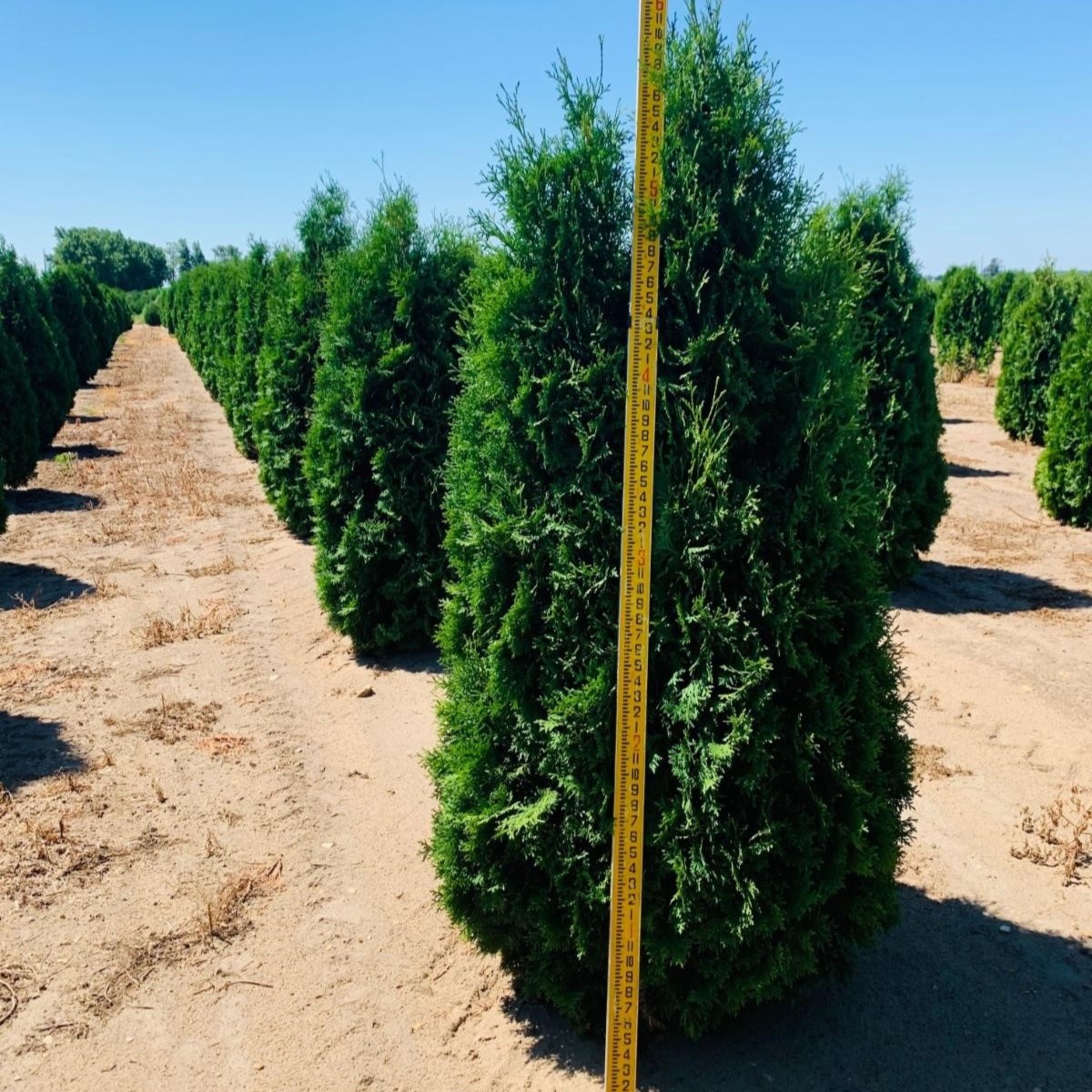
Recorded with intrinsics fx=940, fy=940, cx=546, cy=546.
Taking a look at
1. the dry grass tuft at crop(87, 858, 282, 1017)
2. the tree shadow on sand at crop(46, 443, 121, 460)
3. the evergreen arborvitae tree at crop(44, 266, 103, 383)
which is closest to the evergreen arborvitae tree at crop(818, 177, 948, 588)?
the dry grass tuft at crop(87, 858, 282, 1017)

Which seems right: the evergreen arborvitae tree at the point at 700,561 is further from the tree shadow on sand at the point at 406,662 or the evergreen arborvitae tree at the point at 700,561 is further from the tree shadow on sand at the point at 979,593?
the tree shadow on sand at the point at 979,593

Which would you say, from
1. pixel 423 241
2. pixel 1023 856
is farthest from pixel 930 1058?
pixel 423 241

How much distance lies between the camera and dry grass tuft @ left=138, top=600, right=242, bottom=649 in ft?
28.5

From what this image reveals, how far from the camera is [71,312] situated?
2661 cm

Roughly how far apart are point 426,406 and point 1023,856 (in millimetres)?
5595

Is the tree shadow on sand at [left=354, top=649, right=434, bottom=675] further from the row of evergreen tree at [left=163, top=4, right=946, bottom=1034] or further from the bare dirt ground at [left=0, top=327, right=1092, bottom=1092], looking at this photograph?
the row of evergreen tree at [left=163, top=4, right=946, bottom=1034]

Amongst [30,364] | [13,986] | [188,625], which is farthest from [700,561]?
[30,364]

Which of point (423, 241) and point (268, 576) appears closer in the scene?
point (423, 241)

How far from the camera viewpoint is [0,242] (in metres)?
18.3

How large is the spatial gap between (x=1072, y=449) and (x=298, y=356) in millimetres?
10390

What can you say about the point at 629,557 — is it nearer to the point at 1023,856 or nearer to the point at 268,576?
the point at 1023,856

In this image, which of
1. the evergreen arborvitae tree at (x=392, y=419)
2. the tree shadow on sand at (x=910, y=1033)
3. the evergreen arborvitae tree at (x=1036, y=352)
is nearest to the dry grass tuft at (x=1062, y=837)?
the tree shadow on sand at (x=910, y=1033)

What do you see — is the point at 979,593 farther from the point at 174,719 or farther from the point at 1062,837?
the point at 174,719

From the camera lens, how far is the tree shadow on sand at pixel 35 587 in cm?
984
